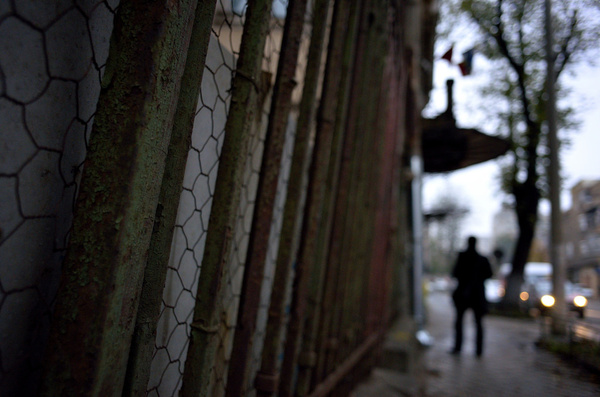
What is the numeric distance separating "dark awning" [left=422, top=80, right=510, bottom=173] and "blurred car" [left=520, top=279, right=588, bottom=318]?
3.35 metres

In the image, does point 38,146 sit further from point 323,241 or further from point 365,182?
point 365,182

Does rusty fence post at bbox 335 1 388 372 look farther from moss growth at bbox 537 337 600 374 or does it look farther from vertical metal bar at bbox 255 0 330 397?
moss growth at bbox 537 337 600 374

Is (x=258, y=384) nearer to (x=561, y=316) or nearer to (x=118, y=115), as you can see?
(x=118, y=115)

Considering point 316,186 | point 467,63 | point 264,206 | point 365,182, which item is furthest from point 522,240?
point 264,206

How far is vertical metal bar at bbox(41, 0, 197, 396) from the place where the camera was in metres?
0.56

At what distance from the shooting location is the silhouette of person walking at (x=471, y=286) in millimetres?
5332

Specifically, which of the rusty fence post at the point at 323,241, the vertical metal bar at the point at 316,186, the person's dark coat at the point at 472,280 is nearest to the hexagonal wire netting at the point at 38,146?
the vertical metal bar at the point at 316,186

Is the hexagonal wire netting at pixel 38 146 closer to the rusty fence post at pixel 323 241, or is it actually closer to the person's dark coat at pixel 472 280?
the rusty fence post at pixel 323 241

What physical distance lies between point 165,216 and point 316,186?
0.89 metres

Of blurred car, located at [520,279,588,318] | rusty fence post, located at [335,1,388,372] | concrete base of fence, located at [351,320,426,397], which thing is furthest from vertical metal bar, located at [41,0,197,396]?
blurred car, located at [520,279,588,318]

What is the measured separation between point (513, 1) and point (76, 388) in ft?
51.9


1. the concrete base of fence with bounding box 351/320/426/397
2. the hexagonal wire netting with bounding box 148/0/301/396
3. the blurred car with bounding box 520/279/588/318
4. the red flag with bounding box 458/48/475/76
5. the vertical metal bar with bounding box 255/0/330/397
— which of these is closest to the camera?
the hexagonal wire netting with bounding box 148/0/301/396

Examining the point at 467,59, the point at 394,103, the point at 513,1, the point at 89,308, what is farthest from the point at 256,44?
the point at 513,1

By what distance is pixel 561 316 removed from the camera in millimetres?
6594
